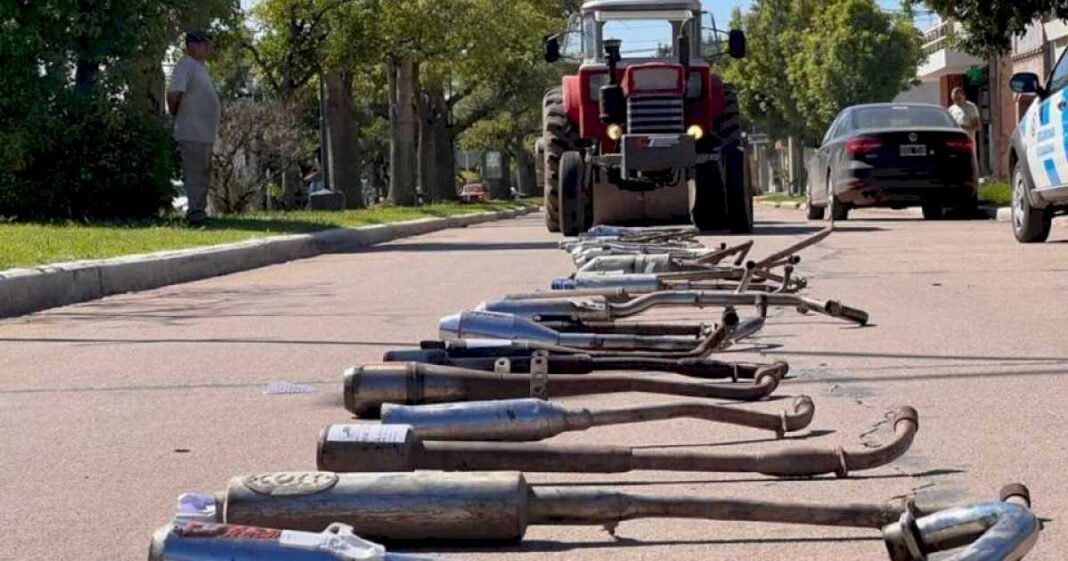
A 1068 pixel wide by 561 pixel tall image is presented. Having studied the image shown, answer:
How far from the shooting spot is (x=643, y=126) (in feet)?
59.8

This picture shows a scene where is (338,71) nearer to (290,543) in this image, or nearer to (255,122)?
(255,122)

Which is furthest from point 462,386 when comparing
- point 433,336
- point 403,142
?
point 403,142

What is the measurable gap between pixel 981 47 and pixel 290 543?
2166 cm

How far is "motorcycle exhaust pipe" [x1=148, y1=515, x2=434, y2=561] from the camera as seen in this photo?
288 cm

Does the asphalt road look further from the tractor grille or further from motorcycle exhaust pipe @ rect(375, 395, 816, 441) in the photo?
the tractor grille

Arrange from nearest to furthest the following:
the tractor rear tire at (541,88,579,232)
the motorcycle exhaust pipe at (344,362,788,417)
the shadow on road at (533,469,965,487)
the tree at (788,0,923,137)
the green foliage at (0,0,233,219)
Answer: the shadow on road at (533,469,965,487) → the motorcycle exhaust pipe at (344,362,788,417) → the green foliage at (0,0,233,219) → the tractor rear tire at (541,88,579,232) → the tree at (788,0,923,137)

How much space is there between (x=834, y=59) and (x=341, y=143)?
83.6ft

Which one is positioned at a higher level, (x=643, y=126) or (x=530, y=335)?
(x=643, y=126)

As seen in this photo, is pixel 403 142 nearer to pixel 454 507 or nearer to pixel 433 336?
pixel 433 336

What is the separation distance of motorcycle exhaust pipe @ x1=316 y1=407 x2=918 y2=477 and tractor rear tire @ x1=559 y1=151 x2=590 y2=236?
14161mm

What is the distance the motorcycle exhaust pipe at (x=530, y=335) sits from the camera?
251 inches

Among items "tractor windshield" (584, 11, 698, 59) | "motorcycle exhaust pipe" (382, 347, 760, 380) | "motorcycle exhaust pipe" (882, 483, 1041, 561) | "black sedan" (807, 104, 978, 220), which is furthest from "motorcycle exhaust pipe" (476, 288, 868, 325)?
"black sedan" (807, 104, 978, 220)

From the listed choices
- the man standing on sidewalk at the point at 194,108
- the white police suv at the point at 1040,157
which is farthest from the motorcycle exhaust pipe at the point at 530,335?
the man standing on sidewalk at the point at 194,108

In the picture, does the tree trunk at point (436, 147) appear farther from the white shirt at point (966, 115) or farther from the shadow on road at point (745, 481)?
the shadow on road at point (745, 481)
